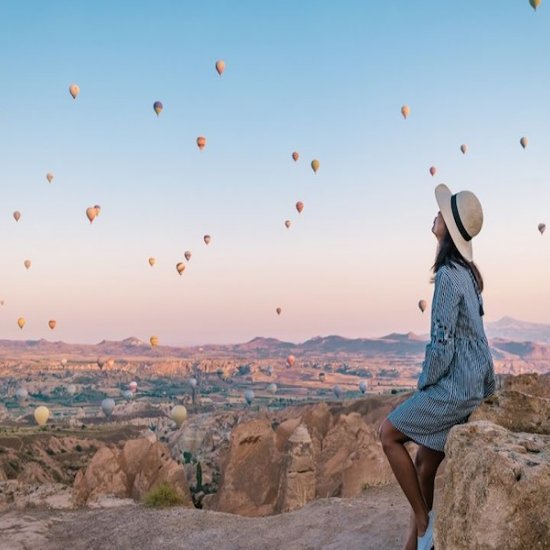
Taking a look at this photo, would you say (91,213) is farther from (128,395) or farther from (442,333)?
(128,395)

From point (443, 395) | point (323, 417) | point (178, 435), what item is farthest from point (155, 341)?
point (443, 395)

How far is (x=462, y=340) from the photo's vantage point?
4719 mm

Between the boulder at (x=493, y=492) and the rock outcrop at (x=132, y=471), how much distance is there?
17443 mm

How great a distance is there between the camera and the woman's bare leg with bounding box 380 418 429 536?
484 cm

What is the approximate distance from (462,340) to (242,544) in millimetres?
5852

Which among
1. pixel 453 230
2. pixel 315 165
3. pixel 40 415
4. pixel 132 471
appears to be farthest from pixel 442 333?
pixel 40 415

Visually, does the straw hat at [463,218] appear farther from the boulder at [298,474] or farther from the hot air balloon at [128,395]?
the hot air balloon at [128,395]

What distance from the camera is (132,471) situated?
80.3ft

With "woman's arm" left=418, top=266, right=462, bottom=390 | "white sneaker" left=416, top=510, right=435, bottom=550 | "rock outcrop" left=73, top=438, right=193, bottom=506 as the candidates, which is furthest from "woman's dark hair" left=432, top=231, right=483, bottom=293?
"rock outcrop" left=73, top=438, right=193, bottom=506

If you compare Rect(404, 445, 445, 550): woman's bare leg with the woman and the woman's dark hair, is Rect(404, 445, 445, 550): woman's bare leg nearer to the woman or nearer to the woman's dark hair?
the woman

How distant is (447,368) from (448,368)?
12mm

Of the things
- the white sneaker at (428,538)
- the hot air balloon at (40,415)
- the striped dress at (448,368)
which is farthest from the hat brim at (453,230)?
the hot air balloon at (40,415)

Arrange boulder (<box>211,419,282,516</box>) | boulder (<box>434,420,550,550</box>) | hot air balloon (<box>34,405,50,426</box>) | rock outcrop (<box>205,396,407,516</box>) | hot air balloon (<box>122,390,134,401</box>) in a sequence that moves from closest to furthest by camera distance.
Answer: boulder (<box>434,420,550,550</box>) → rock outcrop (<box>205,396,407,516</box>) → boulder (<box>211,419,282,516</box>) → hot air balloon (<box>34,405,50,426</box>) → hot air balloon (<box>122,390,134,401</box>)

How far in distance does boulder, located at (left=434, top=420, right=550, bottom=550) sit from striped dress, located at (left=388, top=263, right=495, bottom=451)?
1.35 ft
